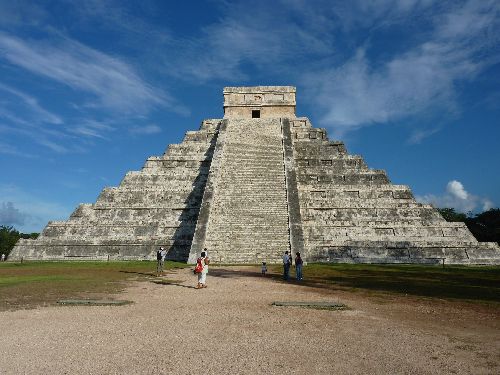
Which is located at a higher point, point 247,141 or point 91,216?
point 247,141

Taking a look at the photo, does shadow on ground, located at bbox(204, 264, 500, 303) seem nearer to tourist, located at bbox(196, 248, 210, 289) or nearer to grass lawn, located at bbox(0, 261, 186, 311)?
tourist, located at bbox(196, 248, 210, 289)

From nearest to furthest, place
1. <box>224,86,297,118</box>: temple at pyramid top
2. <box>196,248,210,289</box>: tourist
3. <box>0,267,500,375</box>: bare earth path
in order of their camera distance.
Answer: <box>0,267,500,375</box>: bare earth path < <box>196,248,210,289</box>: tourist < <box>224,86,297,118</box>: temple at pyramid top

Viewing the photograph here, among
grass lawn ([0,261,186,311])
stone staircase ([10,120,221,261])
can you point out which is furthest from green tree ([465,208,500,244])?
grass lawn ([0,261,186,311])

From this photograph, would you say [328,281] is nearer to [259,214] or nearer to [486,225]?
[259,214]

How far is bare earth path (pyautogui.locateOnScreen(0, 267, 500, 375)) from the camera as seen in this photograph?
202 inches

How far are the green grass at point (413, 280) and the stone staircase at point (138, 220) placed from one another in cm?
770

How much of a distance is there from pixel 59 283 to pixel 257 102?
23679 millimetres

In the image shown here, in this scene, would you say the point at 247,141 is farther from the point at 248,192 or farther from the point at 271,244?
the point at 271,244

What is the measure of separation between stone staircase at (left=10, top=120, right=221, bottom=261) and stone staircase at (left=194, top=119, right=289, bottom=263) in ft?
5.67

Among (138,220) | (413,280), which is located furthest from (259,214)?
(413,280)

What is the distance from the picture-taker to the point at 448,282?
13.2m

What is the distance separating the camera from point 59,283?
12.4 meters

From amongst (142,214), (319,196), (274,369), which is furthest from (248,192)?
(274,369)

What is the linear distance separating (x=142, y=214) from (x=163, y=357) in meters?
18.6
